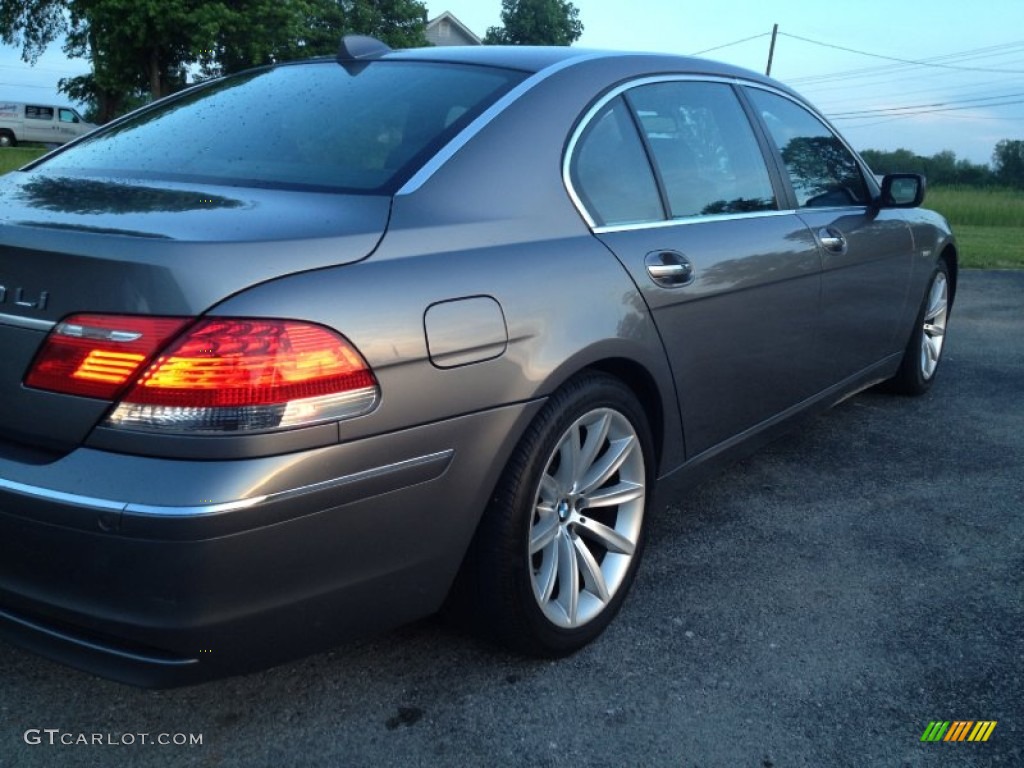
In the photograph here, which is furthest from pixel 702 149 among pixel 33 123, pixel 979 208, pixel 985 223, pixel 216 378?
pixel 33 123

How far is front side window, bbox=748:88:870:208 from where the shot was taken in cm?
370

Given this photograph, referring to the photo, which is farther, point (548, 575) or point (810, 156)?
point (810, 156)

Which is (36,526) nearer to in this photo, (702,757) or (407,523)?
(407,523)

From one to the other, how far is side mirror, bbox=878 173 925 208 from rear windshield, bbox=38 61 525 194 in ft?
7.41

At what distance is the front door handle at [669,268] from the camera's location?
8.85ft

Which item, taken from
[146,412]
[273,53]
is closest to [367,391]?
[146,412]

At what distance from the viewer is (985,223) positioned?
23406mm

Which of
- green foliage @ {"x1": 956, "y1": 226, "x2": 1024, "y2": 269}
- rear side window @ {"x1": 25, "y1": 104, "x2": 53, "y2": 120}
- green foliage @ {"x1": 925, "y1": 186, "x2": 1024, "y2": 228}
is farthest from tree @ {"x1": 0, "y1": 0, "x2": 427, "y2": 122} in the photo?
green foliage @ {"x1": 956, "y1": 226, "x2": 1024, "y2": 269}

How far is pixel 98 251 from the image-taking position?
1822 mm

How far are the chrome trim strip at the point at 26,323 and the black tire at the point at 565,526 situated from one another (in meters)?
1.01

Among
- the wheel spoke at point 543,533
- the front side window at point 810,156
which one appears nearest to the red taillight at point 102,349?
the wheel spoke at point 543,533

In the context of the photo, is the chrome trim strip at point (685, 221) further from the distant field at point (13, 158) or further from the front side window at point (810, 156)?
the distant field at point (13, 158)

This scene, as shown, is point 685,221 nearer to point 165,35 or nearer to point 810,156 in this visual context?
point 810,156

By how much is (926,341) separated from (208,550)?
4539mm
